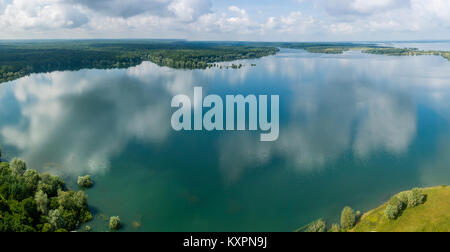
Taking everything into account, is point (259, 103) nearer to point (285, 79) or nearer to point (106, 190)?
point (285, 79)

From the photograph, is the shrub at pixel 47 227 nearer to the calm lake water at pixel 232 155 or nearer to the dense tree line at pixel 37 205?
the dense tree line at pixel 37 205

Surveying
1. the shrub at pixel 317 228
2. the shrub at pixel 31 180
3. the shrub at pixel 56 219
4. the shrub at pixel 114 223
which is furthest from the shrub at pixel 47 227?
the shrub at pixel 317 228

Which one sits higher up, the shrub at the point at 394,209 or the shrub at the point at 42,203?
the shrub at the point at 42,203

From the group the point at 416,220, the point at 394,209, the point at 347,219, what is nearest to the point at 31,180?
the point at 347,219

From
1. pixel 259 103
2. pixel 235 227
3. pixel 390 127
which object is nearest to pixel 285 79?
pixel 259 103

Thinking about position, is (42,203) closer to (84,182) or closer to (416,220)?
(84,182)

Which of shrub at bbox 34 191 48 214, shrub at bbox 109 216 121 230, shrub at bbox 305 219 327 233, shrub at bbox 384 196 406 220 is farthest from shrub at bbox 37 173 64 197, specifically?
shrub at bbox 384 196 406 220

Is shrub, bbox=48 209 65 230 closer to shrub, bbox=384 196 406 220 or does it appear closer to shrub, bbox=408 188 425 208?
A: shrub, bbox=384 196 406 220
